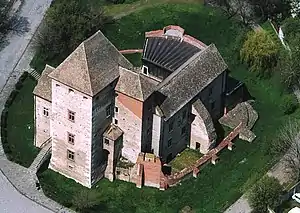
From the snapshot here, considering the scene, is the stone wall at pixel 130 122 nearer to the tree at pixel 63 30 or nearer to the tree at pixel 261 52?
the tree at pixel 63 30

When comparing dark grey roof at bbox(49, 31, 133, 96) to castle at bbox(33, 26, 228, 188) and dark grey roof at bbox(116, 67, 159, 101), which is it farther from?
dark grey roof at bbox(116, 67, 159, 101)

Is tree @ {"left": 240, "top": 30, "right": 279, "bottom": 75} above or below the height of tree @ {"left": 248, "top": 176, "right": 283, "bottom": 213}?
above

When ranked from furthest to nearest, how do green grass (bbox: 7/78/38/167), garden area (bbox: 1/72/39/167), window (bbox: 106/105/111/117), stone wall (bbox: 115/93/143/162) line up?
garden area (bbox: 1/72/39/167)
green grass (bbox: 7/78/38/167)
window (bbox: 106/105/111/117)
stone wall (bbox: 115/93/143/162)

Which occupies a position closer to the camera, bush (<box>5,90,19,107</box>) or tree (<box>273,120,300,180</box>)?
tree (<box>273,120,300,180</box>)

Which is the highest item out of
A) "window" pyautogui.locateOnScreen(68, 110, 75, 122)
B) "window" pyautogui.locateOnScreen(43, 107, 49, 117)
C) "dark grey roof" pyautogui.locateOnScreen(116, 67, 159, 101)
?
"dark grey roof" pyautogui.locateOnScreen(116, 67, 159, 101)

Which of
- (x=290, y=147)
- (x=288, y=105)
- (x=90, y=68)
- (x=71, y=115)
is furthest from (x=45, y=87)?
(x=288, y=105)

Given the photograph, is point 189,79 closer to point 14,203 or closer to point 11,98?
point 11,98

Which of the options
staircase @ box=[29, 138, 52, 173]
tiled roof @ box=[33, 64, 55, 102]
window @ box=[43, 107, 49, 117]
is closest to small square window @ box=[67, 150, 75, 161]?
staircase @ box=[29, 138, 52, 173]
